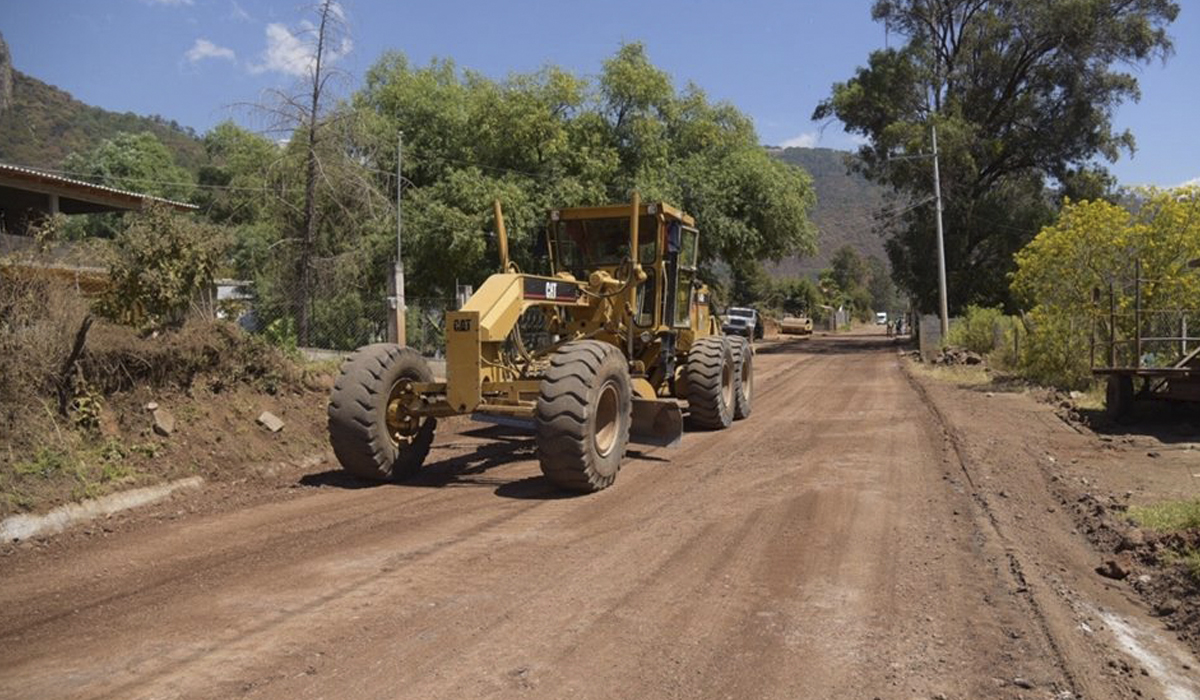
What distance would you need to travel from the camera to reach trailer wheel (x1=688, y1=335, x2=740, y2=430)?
12.2m

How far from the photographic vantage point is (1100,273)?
689 inches

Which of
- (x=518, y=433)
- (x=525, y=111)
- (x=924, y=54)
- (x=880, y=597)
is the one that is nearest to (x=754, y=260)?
(x=525, y=111)

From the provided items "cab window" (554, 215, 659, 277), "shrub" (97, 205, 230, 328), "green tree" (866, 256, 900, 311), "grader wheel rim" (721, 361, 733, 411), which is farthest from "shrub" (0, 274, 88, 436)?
"green tree" (866, 256, 900, 311)

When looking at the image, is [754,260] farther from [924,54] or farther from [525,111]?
[924,54]

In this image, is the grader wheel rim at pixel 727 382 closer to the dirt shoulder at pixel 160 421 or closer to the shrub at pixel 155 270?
the dirt shoulder at pixel 160 421

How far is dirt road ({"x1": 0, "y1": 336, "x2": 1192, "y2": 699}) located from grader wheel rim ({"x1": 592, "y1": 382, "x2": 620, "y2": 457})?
49 cm

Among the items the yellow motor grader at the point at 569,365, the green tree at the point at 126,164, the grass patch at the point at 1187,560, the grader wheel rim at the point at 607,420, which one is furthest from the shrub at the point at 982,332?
the green tree at the point at 126,164

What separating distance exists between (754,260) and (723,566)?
29.1m

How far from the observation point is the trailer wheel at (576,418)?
7777mm

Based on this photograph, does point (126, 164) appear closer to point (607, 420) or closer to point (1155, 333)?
point (607, 420)

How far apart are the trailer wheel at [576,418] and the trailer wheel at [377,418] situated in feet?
5.40

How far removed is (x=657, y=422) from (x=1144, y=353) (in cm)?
1087

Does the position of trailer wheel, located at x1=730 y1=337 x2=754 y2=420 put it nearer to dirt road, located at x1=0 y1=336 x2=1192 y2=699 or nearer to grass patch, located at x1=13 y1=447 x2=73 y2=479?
dirt road, located at x1=0 y1=336 x2=1192 y2=699

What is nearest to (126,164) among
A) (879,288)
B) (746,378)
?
(746,378)
